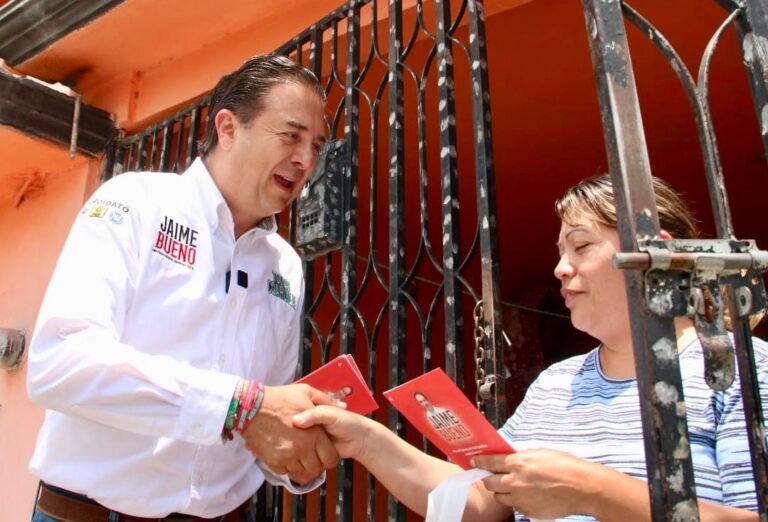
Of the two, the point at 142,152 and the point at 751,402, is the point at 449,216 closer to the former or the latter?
the point at 751,402

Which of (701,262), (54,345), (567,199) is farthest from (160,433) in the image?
(701,262)

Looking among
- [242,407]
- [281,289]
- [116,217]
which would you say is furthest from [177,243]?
[242,407]

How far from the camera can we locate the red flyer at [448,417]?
1239 millimetres

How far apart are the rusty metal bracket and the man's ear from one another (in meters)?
1.53

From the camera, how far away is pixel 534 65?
10.4 feet

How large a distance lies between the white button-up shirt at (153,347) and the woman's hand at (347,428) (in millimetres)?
248

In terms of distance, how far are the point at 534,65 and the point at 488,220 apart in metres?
1.61

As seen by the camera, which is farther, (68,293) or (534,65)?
(534,65)

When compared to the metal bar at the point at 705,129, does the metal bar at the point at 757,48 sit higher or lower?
higher

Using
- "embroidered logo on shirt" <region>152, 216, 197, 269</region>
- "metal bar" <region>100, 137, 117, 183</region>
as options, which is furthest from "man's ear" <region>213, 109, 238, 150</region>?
"metal bar" <region>100, 137, 117, 183</region>

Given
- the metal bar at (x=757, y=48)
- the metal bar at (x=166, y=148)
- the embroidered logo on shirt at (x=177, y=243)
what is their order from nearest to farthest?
the metal bar at (x=757, y=48) → the embroidered logo on shirt at (x=177, y=243) → the metal bar at (x=166, y=148)

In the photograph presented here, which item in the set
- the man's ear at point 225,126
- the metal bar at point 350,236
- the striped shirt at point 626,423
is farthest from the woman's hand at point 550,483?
the man's ear at point 225,126

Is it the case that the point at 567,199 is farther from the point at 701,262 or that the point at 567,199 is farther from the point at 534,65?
the point at 534,65

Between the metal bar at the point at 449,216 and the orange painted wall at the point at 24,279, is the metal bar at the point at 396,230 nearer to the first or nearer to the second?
the metal bar at the point at 449,216
